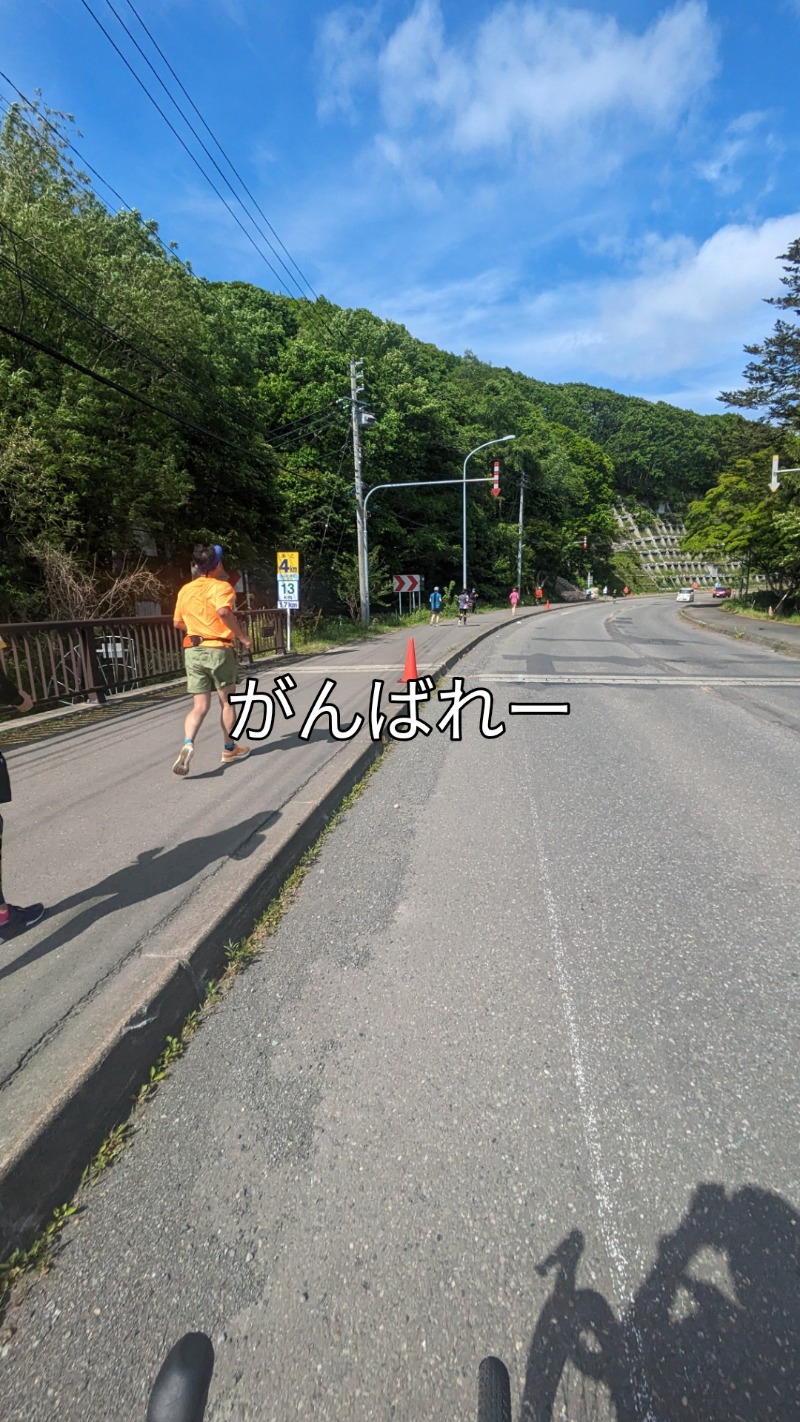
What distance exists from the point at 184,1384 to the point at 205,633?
A: 4864 millimetres

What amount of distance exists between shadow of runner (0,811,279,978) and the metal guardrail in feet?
13.9

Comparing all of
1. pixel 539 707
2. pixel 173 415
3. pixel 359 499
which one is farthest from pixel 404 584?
pixel 539 707

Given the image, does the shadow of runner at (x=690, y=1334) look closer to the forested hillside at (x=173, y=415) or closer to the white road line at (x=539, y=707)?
the white road line at (x=539, y=707)

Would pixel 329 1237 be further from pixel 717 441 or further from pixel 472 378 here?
pixel 717 441

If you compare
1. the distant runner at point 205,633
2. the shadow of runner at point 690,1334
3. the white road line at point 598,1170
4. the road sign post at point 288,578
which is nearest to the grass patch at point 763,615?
the road sign post at point 288,578

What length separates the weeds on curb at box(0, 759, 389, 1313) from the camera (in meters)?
1.55

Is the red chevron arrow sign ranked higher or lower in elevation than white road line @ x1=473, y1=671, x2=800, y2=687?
higher

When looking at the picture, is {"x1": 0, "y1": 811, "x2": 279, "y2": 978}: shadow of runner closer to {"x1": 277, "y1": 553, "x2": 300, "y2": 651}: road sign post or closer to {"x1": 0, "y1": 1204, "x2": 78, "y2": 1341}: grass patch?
{"x1": 0, "y1": 1204, "x2": 78, "y2": 1341}: grass patch

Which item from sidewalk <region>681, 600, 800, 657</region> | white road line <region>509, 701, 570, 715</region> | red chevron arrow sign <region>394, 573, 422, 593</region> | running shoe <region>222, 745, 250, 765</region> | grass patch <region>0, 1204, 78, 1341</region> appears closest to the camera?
grass patch <region>0, 1204, 78, 1341</region>

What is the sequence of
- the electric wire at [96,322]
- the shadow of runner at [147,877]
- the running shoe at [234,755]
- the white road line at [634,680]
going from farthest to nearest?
the electric wire at [96,322]
the white road line at [634,680]
the running shoe at [234,755]
the shadow of runner at [147,877]

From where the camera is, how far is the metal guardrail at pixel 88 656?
7.42m

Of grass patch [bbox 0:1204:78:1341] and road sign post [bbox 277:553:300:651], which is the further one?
road sign post [bbox 277:553:300:651]

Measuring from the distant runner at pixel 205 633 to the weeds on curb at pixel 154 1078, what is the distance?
2.02m

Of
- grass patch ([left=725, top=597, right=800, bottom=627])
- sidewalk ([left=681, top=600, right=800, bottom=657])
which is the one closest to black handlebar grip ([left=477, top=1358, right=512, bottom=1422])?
sidewalk ([left=681, top=600, right=800, bottom=657])
